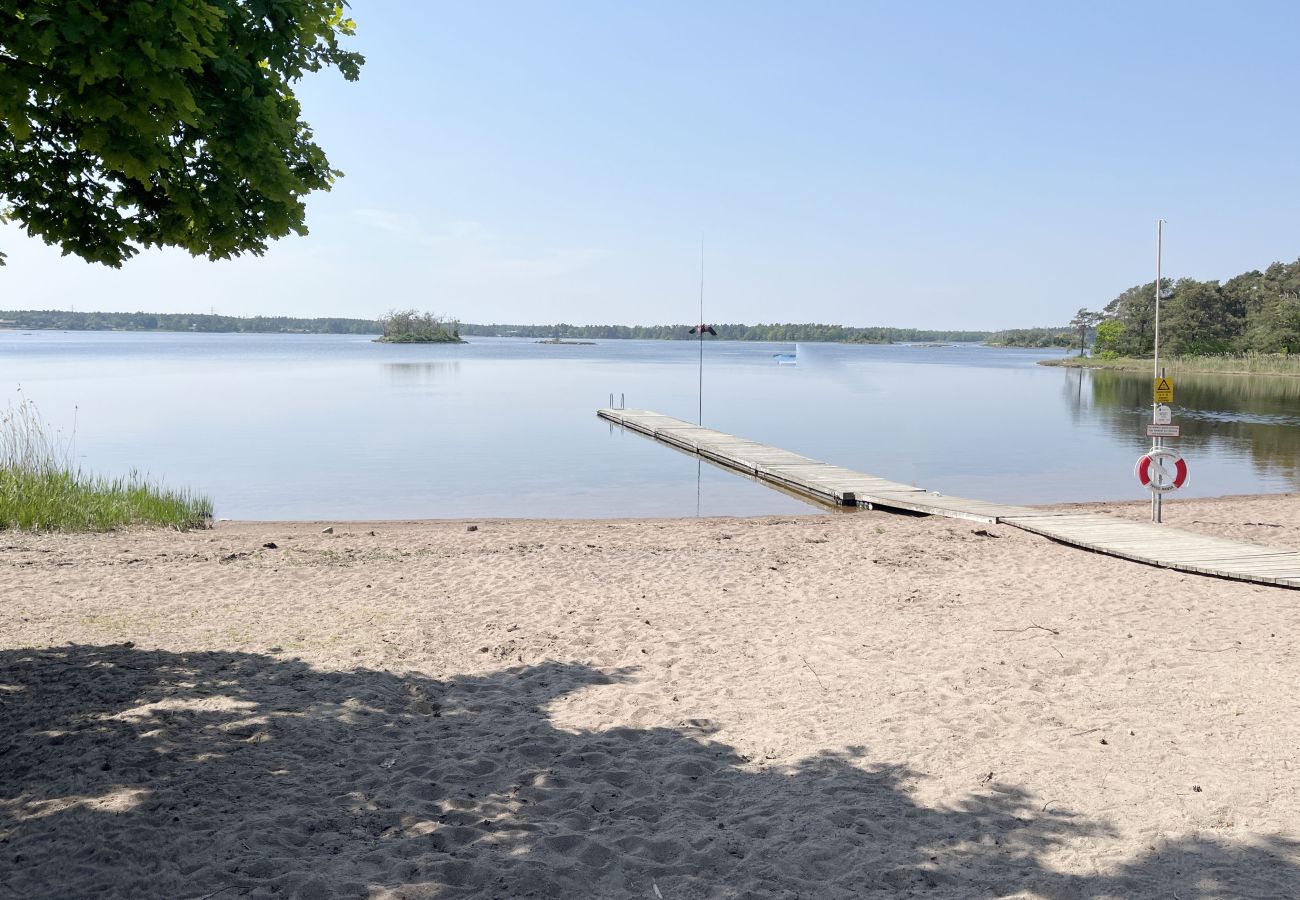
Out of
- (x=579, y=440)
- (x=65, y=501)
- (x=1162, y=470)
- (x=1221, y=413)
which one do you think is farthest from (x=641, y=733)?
(x=1221, y=413)

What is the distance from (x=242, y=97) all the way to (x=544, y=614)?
4.72m

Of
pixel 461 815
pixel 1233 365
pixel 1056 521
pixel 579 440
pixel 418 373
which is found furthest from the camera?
pixel 1233 365

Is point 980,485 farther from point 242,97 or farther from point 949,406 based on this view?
point 949,406

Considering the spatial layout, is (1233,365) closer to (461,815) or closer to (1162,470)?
(1162,470)

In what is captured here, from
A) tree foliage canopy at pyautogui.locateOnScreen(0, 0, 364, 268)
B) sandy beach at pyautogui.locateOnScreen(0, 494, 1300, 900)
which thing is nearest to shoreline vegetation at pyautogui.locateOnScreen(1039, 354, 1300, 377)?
sandy beach at pyautogui.locateOnScreen(0, 494, 1300, 900)

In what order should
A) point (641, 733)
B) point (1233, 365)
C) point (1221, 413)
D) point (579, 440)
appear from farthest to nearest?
point (1233, 365) → point (1221, 413) → point (579, 440) → point (641, 733)

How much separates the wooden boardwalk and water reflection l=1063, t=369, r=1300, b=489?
9869 mm

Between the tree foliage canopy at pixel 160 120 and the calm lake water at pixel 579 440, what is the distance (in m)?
11.7

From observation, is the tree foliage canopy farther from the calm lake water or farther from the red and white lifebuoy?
the calm lake water

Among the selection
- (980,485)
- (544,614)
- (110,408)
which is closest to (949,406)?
(980,485)

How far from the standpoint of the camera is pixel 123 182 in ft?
16.7

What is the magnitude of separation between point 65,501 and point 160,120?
1027 cm

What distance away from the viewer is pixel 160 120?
3.72 meters

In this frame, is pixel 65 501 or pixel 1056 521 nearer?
pixel 65 501
